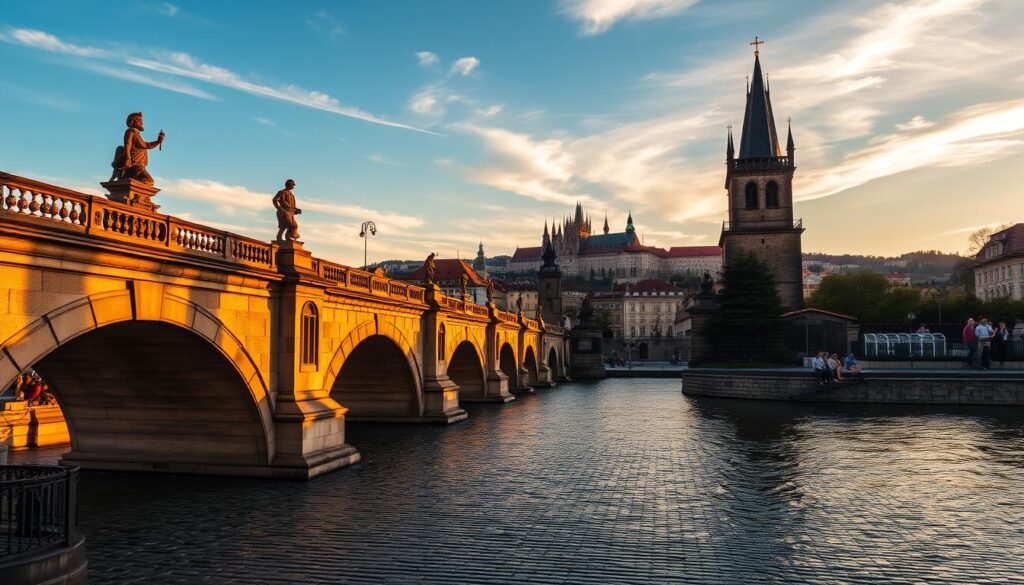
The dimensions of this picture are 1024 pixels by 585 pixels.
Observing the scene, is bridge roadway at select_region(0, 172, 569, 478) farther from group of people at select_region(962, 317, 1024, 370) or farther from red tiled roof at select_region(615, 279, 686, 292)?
red tiled roof at select_region(615, 279, 686, 292)

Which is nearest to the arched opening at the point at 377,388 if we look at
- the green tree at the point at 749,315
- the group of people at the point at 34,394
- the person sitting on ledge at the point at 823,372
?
the group of people at the point at 34,394

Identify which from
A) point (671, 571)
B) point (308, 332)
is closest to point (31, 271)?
point (308, 332)

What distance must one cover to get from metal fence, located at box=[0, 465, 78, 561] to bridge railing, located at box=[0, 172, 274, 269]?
418 centimetres

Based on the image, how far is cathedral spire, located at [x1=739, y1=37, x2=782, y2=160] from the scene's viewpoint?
88.1m

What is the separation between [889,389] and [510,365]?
24493 mm

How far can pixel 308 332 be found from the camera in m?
19.6

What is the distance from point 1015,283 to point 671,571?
314ft

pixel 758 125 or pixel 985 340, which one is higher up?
pixel 758 125

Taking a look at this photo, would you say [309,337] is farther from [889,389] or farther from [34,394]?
[889,389]

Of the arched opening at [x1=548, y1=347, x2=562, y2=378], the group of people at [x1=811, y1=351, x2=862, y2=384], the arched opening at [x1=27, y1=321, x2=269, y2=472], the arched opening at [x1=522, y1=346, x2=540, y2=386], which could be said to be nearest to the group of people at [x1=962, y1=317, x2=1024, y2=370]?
the group of people at [x1=811, y1=351, x2=862, y2=384]

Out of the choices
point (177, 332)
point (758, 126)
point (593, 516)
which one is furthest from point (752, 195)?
point (177, 332)

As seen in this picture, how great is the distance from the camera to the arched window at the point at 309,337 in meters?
19.2

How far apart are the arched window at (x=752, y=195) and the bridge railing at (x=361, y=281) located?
65.8 meters

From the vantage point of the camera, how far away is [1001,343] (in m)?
41.4
